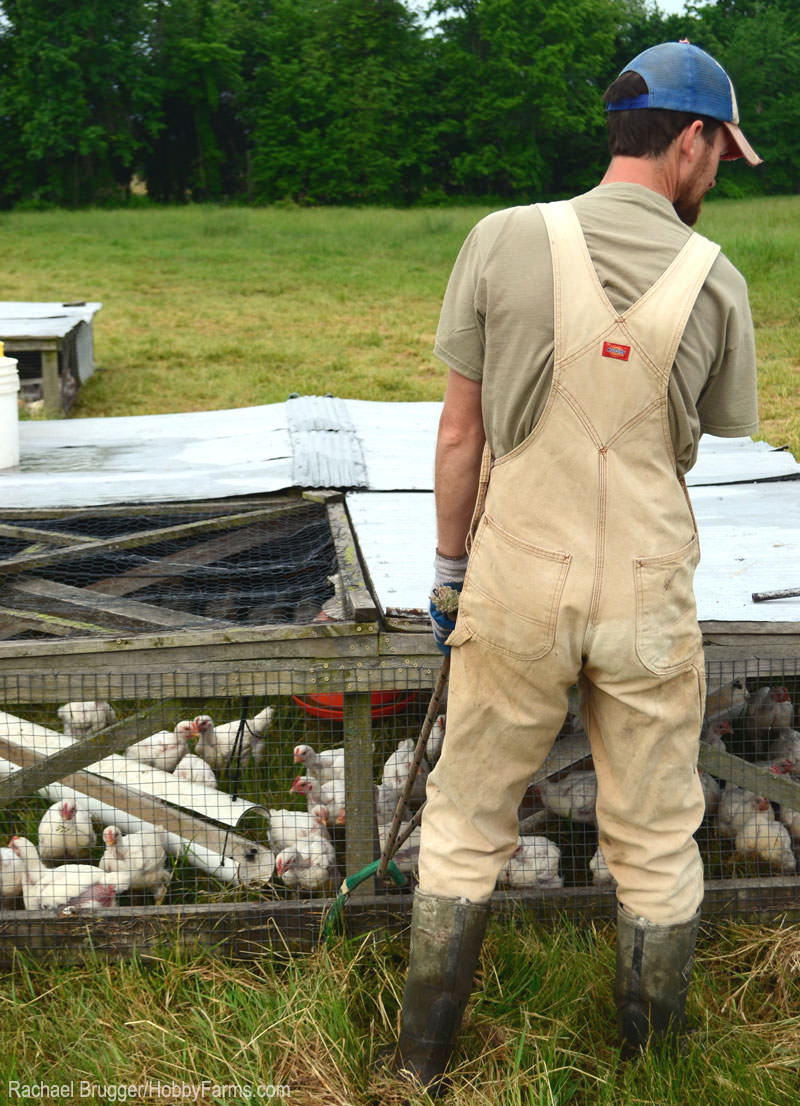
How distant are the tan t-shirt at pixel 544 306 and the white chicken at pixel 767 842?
1.89m

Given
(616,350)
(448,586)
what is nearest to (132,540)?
(448,586)

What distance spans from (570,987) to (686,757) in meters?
0.91

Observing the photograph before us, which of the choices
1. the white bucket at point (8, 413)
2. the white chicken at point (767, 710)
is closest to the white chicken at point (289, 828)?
the white chicken at point (767, 710)

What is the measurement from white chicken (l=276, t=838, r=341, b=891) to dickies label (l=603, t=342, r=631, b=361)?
207 centimetres

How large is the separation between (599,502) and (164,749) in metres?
2.68

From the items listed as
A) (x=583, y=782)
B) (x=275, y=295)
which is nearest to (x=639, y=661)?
(x=583, y=782)

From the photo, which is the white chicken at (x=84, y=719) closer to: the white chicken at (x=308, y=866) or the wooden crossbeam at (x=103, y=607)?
the wooden crossbeam at (x=103, y=607)

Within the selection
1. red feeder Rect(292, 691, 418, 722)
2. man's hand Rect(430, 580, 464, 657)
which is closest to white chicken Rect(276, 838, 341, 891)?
red feeder Rect(292, 691, 418, 722)

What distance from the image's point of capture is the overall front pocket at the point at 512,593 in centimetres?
241

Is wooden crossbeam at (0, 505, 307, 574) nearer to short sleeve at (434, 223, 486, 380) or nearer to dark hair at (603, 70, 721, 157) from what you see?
short sleeve at (434, 223, 486, 380)

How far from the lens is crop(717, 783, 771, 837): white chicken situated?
395 centimetres

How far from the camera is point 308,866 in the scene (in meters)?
3.76

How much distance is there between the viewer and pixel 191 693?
134 inches

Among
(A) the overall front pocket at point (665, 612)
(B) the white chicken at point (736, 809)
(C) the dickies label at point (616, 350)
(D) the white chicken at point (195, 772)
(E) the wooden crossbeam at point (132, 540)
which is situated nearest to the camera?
(C) the dickies label at point (616, 350)
